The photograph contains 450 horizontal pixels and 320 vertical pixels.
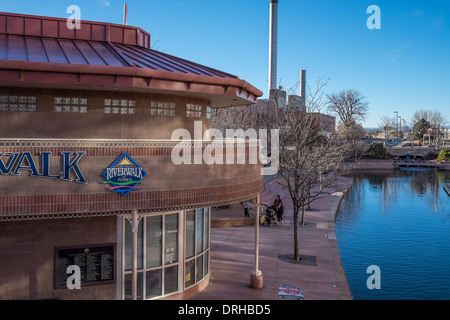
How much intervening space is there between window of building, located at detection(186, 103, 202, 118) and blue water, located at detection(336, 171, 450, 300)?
8.45 meters

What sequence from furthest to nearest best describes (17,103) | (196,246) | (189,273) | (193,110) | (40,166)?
(193,110)
(196,246)
(189,273)
(17,103)
(40,166)

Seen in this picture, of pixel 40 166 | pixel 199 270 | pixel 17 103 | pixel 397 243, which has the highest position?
pixel 17 103

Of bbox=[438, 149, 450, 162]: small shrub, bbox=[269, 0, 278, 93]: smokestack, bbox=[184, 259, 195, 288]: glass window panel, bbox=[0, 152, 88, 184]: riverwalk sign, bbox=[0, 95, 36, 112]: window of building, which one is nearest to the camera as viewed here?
bbox=[0, 152, 88, 184]: riverwalk sign

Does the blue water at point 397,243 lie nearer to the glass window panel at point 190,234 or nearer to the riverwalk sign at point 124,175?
the glass window panel at point 190,234

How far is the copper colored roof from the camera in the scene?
9.78 m

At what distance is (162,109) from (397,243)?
16098 millimetres

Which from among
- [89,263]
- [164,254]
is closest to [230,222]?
[164,254]

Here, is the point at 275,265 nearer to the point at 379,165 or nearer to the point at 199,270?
the point at 199,270

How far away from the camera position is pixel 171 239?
41.1ft

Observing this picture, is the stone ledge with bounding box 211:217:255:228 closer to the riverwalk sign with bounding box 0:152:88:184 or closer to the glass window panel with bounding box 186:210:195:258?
the glass window panel with bounding box 186:210:195:258

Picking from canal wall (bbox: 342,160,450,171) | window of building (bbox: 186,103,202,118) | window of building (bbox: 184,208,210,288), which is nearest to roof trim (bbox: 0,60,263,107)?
window of building (bbox: 186,103,202,118)

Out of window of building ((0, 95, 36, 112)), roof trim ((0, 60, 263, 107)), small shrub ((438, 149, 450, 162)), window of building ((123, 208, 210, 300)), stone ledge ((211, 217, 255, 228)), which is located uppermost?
roof trim ((0, 60, 263, 107))

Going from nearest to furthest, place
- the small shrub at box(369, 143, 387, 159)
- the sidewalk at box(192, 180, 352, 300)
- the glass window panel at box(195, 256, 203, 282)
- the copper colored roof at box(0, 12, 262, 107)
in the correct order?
the copper colored roof at box(0, 12, 262, 107) < the glass window panel at box(195, 256, 203, 282) < the sidewalk at box(192, 180, 352, 300) < the small shrub at box(369, 143, 387, 159)
